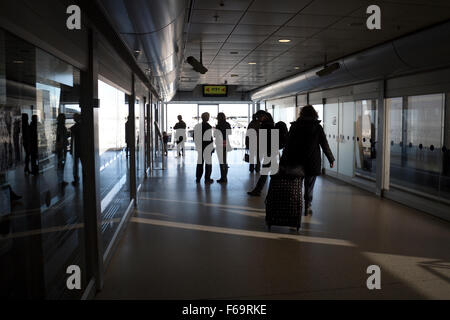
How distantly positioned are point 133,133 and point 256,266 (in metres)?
3.71

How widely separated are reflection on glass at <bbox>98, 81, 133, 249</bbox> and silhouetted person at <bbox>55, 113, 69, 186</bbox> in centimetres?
133

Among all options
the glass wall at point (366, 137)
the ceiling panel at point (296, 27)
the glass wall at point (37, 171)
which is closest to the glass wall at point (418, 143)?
the glass wall at point (366, 137)

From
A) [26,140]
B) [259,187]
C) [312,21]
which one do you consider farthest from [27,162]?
[259,187]

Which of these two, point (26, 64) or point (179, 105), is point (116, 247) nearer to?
point (26, 64)

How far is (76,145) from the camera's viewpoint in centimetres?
338

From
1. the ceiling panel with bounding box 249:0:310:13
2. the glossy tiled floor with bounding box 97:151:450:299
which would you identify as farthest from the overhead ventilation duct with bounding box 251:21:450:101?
the glossy tiled floor with bounding box 97:151:450:299

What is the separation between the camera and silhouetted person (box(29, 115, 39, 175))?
2.29m

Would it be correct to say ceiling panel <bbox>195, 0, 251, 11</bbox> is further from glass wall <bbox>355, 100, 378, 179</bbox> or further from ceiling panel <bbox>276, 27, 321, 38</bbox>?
glass wall <bbox>355, 100, 378, 179</bbox>

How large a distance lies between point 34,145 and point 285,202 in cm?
394

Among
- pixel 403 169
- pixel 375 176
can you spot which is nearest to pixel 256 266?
pixel 403 169

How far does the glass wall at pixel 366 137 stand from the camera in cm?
963

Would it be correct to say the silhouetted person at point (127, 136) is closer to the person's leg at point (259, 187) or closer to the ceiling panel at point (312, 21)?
the person's leg at point (259, 187)

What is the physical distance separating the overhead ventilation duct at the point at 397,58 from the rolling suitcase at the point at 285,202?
2.46 meters

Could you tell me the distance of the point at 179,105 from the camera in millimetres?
22625
